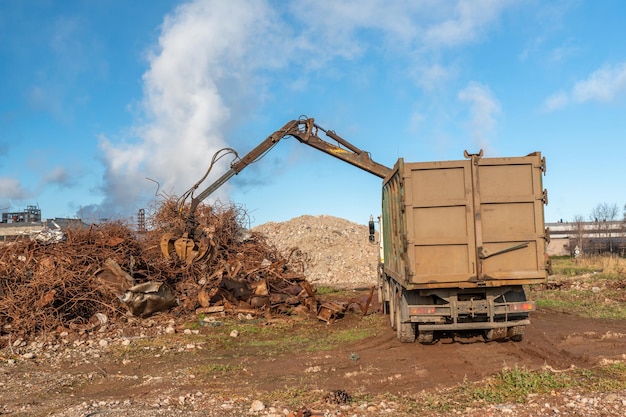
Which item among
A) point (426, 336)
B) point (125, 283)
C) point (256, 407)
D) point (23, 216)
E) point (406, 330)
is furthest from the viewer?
point (23, 216)

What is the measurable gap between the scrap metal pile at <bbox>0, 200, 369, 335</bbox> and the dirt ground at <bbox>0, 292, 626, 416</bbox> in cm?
104

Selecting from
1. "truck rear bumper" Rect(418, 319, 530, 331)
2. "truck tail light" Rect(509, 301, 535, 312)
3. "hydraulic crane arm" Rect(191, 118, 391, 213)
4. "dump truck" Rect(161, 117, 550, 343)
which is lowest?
"truck rear bumper" Rect(418, 319, 530, 331)

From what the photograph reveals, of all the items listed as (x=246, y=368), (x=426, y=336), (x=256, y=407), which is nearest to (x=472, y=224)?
(x=426, y=336)

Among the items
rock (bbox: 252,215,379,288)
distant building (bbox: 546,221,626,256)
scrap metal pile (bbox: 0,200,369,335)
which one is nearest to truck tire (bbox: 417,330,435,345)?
scrap metal pile (bbox: 0,200,369,335)

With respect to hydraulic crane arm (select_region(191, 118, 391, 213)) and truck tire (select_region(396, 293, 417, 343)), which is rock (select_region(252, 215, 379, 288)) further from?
truck tire (select_region(396, 293, 417, 343))

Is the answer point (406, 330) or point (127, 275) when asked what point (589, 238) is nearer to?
point (406, 330)

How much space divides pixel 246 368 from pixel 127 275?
6487 mm

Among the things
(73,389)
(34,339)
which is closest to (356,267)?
(34,339)

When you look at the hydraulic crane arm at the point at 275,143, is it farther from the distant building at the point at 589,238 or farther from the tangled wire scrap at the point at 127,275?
the distant building at the point at 589,238

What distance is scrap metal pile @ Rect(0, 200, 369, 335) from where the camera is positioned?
41.3 feet

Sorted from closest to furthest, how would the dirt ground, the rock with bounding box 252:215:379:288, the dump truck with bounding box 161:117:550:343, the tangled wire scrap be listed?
the dirt ground
the dump truck with bounding box 161:117:550:343
the tangled wire scrap
the rock with bounding box 252:215:379:288

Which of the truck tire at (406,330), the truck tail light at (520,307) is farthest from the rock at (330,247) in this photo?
the truck tail light at (520,307)

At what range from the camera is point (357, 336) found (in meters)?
11.7

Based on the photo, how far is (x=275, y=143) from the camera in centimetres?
1598
